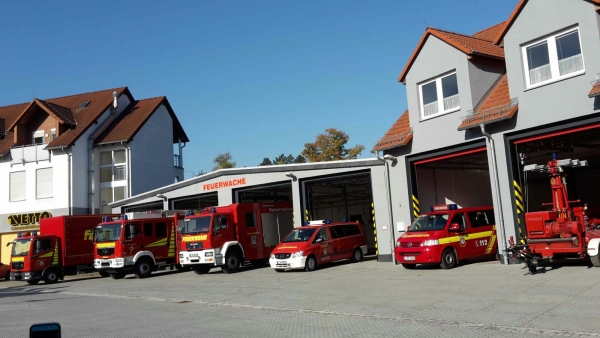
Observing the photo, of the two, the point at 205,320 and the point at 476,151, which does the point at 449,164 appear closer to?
the point at 476,151

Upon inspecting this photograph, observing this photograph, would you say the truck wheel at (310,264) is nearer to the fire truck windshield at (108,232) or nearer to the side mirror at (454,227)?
the side mirror at (454,227)

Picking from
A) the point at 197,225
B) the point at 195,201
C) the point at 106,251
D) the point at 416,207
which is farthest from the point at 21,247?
the point at 416,207

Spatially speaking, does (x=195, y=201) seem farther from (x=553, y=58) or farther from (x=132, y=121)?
(x=553, y=58)

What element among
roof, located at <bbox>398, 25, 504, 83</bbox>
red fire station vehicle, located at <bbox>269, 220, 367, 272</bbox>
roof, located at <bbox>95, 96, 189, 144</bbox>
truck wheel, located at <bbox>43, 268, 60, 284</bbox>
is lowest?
truck wheel, located at <bbox>43, 268, 60, 284</bbox>

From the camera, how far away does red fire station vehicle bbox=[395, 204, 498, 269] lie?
17469 millimetres

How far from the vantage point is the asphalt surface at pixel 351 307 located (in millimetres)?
9000

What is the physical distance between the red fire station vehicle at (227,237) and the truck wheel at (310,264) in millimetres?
3694

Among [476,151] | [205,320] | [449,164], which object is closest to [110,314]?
[205,320]

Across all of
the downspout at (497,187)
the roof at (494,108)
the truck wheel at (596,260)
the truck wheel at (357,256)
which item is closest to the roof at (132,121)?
the truck wheel at (357,256)

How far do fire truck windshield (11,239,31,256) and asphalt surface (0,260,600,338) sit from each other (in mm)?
8662

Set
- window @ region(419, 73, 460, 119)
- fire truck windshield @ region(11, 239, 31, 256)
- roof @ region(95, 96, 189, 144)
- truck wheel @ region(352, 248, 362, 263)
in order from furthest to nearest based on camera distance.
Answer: roof @ region(95, 96, 189, 144), fire truck windshield @ region(11, 239, 31, 256), truck wheel @ region(352, 248, 362, 263), window @ region(419, 73, 460, 119)

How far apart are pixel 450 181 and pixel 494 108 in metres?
6.29

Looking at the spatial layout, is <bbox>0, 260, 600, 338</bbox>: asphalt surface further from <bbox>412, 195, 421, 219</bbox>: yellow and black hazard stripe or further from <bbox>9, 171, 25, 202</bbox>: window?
<bbox>9, 171, 25, 202</bbox>: window

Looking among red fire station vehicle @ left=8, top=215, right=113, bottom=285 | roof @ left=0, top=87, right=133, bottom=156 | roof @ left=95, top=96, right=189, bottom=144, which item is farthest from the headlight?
roof @ left=0, top=87, right=133, bottom=156
